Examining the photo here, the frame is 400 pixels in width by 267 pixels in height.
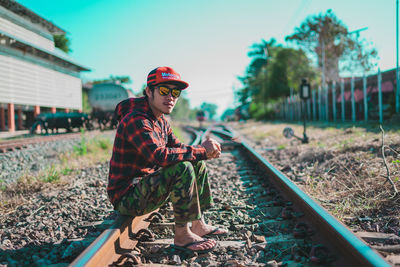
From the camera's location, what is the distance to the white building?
1686 cm

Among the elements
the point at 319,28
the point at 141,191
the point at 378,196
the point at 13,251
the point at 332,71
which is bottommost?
the point at 13,251

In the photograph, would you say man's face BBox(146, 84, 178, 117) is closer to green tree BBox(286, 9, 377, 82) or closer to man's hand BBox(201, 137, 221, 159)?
man's hand BBox(201, 137, 221, 159)

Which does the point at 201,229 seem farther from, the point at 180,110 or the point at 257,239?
the point at 180,110

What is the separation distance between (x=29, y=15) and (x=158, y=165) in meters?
22.2

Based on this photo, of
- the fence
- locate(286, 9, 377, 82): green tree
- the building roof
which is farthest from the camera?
locate(286, 9, 377, 82): green tree

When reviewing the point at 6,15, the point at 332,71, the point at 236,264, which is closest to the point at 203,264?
the point at 236,264

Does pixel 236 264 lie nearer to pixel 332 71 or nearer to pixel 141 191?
pixel 141 191

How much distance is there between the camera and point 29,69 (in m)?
18.8

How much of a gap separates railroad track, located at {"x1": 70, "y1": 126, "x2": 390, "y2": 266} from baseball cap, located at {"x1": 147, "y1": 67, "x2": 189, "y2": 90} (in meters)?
1.09

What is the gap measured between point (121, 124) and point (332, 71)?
38034 mm

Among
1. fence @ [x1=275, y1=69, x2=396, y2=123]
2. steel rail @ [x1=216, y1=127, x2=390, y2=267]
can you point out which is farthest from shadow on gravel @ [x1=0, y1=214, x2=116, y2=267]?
fence @ [x1=275, y1=69, x2=396, y2=123]

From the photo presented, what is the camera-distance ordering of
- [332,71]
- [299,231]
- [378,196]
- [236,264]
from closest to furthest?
[236,264] → [299,231] → [378,196] → [332,71]

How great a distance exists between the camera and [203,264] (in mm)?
2008

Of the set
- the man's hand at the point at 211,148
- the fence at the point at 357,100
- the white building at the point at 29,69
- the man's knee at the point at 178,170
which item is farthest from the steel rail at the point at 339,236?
the white building at the point at 29,69
